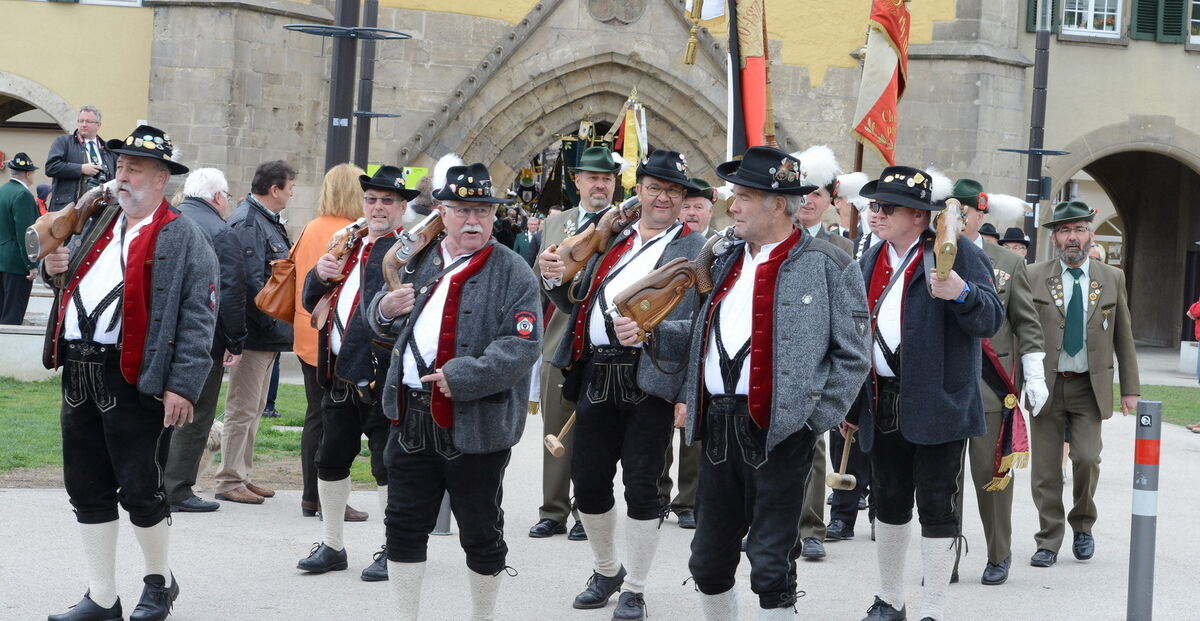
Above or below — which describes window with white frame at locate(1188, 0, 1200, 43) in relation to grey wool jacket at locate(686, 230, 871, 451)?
above

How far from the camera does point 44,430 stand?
10680 millimetres

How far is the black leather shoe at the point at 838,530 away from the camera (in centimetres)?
853

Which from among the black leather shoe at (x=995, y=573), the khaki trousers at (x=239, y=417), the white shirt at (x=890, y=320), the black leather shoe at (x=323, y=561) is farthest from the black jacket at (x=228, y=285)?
the black leather shoe at (x=995, y=573)

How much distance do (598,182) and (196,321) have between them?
2457mm

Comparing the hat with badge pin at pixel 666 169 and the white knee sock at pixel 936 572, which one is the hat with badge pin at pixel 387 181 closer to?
the hat with badge pin at pixel 666 169

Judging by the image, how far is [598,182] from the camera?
749cm

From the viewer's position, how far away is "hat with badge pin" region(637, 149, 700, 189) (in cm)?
644

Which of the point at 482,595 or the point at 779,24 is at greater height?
the point at 779,24

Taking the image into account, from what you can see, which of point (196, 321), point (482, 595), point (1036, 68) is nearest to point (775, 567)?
point (482, 595)

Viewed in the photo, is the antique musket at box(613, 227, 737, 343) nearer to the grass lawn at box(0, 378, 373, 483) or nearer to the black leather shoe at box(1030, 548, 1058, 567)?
the black leather shoe at box(1030, 548, 1058, 567)

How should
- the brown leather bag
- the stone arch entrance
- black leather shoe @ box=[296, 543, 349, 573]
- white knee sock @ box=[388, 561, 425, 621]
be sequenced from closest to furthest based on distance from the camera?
Answer: white knee sock @ box=[388, 561, 425, 621] < black leather shoe @ box=[296, 543, 349, 573] < the brown leather bag < the stone arch entrance

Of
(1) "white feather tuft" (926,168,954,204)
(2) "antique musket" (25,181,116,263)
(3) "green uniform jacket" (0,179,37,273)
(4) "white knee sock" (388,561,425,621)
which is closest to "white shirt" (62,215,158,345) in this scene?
(2) "antique musket" (25,181,116,263)

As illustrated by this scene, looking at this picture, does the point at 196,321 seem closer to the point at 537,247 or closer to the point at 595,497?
→ the point at 595,497

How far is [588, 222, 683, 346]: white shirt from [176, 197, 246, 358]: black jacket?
102 inches
